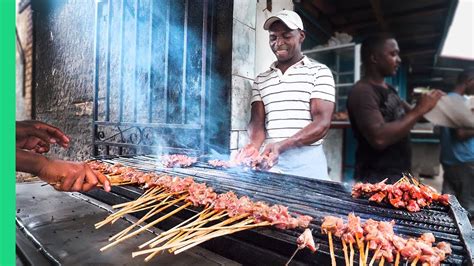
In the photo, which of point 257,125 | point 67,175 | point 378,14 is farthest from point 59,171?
point 378,14

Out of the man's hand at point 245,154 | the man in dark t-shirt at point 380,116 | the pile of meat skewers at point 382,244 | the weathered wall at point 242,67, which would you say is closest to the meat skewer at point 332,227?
the pile of meat skewers at point 382,244

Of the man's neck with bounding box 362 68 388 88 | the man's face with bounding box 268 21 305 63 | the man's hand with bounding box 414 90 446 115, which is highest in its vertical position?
the man's face with bounding box 268 21 305 63

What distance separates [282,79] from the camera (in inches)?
144

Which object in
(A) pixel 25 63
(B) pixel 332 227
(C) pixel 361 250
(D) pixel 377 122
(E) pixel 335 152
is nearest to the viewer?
(C) pixel 361 250

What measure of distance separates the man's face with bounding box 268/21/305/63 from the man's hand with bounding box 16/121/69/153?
8.69ft

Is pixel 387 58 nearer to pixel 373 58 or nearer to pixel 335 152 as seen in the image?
pixel 373 58

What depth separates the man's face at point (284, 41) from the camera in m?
3.55

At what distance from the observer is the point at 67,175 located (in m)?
1.51

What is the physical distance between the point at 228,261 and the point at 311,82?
2.57 metres

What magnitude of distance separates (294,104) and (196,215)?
2316 mm

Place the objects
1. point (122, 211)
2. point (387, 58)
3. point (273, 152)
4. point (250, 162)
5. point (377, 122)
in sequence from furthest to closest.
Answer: point (387, 58), point (377, 122), point (273, 152), point (250, 162), point (122, 211)

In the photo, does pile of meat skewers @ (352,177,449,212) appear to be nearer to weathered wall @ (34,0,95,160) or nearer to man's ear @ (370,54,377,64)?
man's ear @ (370,54,377,64)

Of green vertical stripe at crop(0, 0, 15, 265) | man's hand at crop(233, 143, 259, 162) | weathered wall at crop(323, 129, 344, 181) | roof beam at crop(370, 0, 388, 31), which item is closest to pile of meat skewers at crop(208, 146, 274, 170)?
man's hand at crop(233, 143, 259, 162)

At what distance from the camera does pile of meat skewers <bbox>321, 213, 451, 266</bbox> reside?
1.21 metres
